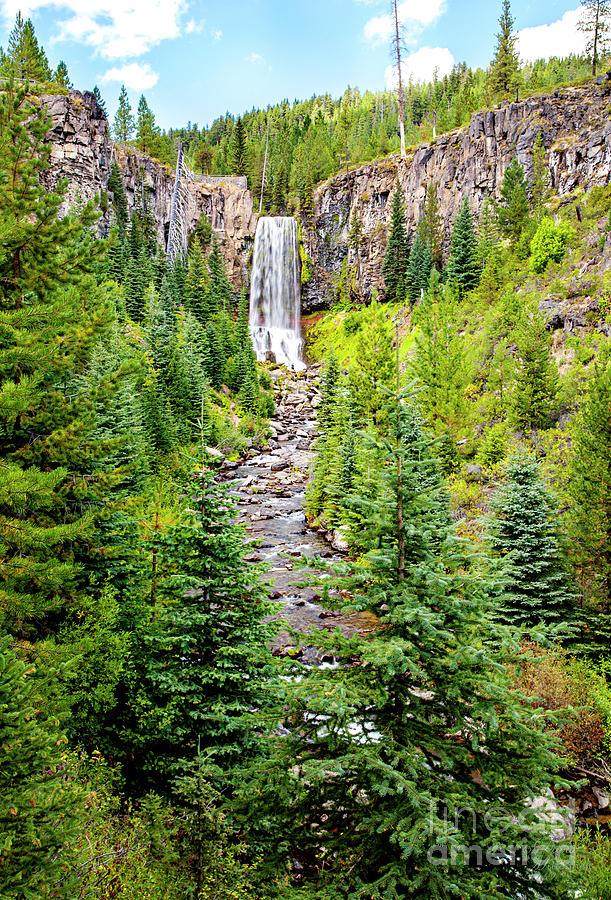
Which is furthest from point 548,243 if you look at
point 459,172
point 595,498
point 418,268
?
point 459,172

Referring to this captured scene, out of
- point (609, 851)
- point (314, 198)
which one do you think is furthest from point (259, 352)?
point (609, 851)

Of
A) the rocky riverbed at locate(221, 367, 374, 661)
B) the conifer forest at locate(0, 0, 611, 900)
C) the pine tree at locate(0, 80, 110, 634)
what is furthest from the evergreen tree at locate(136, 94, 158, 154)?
the pine tree at locate(0, 80, 110, 634)

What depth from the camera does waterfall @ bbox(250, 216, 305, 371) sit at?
180 feet

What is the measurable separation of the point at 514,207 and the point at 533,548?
31820 millimetres

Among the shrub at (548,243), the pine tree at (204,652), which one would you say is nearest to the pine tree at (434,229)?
the shrub at (548,243)

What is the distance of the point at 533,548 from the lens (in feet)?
39.2

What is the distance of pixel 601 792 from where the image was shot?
7855mm

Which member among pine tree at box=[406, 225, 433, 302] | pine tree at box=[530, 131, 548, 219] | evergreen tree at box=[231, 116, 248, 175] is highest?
evergreen tree at box=[231, 116, 248, 175]

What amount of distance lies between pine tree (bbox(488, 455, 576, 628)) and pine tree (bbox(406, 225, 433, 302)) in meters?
35.2

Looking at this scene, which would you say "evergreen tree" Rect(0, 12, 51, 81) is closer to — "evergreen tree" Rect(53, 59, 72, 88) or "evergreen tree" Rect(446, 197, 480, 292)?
"evergreen tree" Rect(53, 59, 72, 88)

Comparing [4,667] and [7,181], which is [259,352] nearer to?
[7,181]

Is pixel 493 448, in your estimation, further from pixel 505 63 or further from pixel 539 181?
pixel 505 63

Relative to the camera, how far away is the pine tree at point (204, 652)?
6.08 metres

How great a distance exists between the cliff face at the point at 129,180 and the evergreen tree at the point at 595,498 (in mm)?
43047
